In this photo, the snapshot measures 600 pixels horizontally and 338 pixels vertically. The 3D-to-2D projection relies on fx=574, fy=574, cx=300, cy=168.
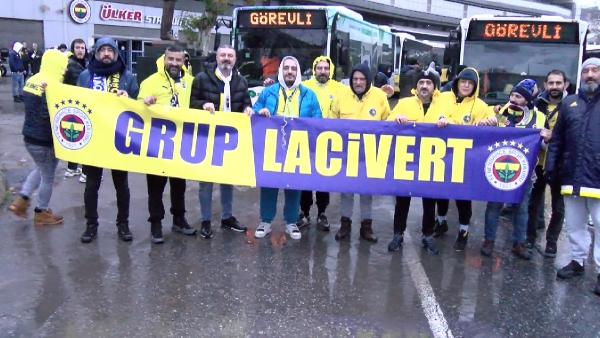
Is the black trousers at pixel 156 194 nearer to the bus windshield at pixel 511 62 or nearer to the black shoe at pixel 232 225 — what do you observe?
the black shoe at pixel 232 225

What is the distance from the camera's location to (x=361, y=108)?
6.20m

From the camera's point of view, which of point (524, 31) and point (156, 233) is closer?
point (156, 233)

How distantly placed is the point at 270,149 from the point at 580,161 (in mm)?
2961

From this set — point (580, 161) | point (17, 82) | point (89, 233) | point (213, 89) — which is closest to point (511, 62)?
point (580, 161)

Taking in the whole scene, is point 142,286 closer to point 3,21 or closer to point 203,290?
point 203,290

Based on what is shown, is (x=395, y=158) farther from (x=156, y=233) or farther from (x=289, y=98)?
(x=156, y=233)

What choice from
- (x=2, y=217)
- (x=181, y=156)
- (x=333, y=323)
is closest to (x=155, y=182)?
(x=181, y=156)

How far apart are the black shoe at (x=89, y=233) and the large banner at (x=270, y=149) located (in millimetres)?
662

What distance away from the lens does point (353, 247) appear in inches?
242

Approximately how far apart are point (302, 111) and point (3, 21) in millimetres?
23332

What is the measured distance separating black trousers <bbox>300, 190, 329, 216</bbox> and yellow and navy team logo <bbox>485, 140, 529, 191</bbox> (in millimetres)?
1937

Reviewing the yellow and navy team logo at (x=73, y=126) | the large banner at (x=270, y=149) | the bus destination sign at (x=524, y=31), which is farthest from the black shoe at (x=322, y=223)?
the bus destination sign at (x=524, y=31)

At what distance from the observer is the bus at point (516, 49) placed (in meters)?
10.3

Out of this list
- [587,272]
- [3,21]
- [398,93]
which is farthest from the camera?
[398,93]
